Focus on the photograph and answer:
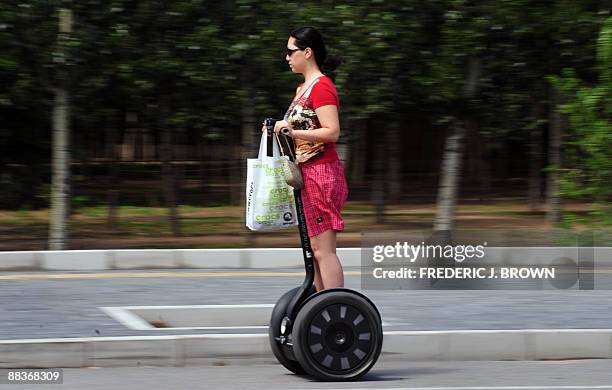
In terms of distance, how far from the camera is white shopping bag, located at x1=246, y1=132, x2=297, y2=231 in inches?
257

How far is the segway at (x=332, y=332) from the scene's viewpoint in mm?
6469

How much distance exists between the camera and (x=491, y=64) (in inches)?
638

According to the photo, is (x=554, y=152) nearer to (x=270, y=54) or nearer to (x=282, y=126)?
(x=270, y=54)

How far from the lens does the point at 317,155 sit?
657cm

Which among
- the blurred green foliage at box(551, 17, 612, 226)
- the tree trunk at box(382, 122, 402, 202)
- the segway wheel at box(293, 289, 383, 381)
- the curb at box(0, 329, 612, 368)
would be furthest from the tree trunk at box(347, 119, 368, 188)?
the segway wheel at box(293, 289, 383, 381)

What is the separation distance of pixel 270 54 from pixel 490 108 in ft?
11.4

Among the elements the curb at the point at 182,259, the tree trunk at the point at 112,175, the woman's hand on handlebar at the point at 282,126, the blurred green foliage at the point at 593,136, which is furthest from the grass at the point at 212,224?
the woman's hand on handlebar at the point at 282,126

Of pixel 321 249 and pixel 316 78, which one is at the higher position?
pixel 316 78

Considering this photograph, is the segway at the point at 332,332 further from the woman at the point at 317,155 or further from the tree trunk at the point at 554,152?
the tree trunk at the point at 554,152

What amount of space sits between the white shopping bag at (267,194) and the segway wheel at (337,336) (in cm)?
49

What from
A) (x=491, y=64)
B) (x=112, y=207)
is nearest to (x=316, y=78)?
(x=491, y=64)

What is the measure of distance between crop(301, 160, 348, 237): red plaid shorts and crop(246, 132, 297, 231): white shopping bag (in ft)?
0.35

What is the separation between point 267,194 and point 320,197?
293 millimetres

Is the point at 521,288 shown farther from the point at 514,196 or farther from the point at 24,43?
the point at 514,196
